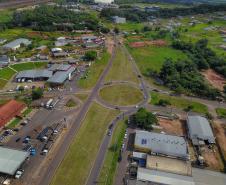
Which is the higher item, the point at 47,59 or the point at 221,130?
the point at 47,59

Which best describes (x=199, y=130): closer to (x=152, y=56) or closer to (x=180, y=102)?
(x=180, y=102)

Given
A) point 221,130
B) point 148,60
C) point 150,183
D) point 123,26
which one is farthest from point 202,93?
point 123,26

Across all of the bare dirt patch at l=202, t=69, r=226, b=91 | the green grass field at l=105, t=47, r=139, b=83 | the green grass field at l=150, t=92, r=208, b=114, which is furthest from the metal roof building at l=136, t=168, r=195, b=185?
the bare dirt patch at l=202, t=69, r=226, b=91

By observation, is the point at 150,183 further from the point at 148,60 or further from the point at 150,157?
the point at 148,60

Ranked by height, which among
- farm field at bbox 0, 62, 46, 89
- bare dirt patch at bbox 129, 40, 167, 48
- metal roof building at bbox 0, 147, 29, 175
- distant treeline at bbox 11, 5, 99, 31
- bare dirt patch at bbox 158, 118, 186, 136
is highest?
distant treeline at bbox 11, 5, 99, 31

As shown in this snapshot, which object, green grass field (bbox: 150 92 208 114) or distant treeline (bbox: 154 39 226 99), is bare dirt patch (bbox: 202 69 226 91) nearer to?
distant treeline (bbox: 154 39 226 99)

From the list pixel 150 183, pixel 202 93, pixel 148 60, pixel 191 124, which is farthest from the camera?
pixel 148 60

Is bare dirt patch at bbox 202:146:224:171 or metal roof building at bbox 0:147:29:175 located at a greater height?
metal roof building at bbox 0:147:29:175
